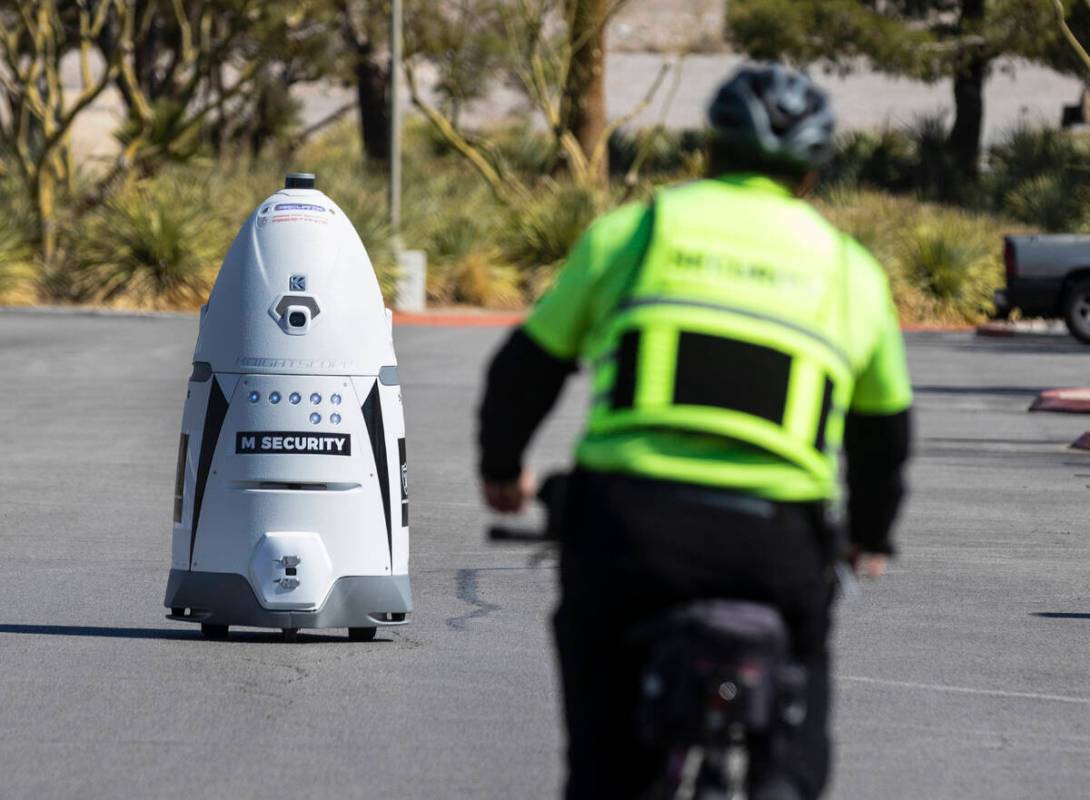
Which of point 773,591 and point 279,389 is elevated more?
point 773,591

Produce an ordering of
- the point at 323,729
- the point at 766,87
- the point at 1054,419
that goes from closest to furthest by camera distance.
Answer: the point at 766,87 < the point at 323,729 < the point at 1054,419

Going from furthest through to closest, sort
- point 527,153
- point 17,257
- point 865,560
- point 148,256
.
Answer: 1. point 527,153
2. point 17,257
3. point 148,256
4. point 865,560

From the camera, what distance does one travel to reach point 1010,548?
1183cm

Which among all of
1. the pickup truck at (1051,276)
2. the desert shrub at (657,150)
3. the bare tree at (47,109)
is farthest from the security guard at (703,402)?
the desert shrub at (657,150)

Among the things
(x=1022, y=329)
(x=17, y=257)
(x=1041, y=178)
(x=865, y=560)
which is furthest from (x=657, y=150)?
(x=865, y=560)

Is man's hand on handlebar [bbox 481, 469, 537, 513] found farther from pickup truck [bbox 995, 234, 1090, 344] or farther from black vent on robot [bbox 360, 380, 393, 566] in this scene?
pickup truck [bbox 995, 234, 1090, 344]

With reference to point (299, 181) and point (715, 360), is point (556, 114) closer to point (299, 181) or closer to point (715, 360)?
point (299, 181)

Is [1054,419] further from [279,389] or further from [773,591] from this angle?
[773,591]

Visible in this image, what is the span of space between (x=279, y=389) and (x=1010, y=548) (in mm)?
5022

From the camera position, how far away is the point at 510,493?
4.16 metres

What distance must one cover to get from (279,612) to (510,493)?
4.19 m

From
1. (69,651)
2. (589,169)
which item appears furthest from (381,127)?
(69,651)

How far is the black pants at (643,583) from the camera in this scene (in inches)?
150

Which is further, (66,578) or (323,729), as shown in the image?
(66,578)
